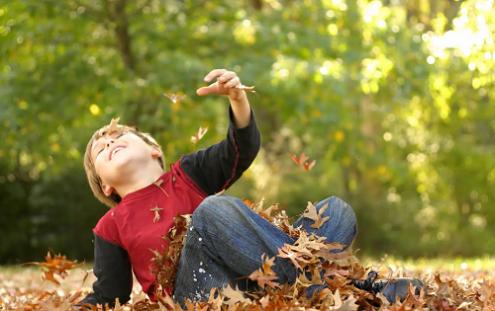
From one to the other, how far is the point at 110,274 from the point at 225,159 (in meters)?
0.65

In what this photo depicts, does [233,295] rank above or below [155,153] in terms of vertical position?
below

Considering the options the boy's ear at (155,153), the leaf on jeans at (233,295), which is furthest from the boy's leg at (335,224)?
the boy's ear at (155,153)

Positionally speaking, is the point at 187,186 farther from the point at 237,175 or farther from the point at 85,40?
the point at 85,40

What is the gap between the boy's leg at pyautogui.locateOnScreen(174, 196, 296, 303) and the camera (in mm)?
2848

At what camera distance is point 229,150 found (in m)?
3.32

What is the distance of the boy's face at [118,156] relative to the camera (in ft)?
10.8

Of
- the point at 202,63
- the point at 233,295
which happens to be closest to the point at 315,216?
the point at 233,295

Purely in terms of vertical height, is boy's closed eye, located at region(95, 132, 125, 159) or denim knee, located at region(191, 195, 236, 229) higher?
boy's closed eye, located at region(95, 132, 125, 159)

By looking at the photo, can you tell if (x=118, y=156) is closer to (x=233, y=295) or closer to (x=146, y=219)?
(x=146, y=219)

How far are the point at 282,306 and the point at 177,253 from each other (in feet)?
1.90

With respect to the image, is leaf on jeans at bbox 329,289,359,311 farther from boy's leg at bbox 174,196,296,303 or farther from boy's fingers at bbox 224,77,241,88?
boy's fingers at bbox 224,77,241,88

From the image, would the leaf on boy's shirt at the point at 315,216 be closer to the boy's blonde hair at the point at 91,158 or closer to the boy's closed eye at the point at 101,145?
the boy's blonde hair at the point at 91,158

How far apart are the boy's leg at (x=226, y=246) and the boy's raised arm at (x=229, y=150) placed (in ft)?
→ 1.43

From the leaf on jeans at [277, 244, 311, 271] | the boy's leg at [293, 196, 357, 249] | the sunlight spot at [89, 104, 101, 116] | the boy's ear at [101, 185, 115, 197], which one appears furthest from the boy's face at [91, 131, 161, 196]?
the sunlight spot at [89, 104, 101, 116]
